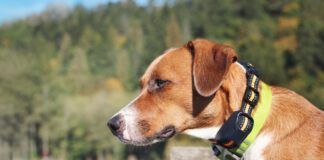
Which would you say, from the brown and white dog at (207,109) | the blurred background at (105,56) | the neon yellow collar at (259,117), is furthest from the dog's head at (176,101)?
the blurred background at (105,56)

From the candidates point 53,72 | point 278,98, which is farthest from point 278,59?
point 278,98

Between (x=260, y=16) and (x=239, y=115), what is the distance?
472 feet

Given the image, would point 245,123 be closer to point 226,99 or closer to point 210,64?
point 226,99

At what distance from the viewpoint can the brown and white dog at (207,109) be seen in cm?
628

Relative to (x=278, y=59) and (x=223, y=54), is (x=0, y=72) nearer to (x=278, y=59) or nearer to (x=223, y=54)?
(x=278, y=59)

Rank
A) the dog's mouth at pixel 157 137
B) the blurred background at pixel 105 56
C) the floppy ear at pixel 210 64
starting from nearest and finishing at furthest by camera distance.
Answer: the floppy ear at pixel 210 64, the dog's mouth at pixel 157 137, the blurred background at pixel 105 56

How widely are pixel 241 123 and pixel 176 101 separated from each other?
2.45 feet

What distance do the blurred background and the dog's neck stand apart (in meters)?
52.5

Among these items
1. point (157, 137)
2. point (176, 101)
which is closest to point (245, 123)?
point (176, 101)

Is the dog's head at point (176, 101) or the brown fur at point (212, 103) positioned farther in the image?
the dog's head at point (176, 101)

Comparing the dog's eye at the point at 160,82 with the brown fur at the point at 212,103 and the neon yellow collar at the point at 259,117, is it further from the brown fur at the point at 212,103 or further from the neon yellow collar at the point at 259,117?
the neon yellow collar at the point at 259,117

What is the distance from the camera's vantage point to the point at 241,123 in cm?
624

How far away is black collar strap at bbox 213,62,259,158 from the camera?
20.4ft

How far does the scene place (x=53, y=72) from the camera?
13150 cm
